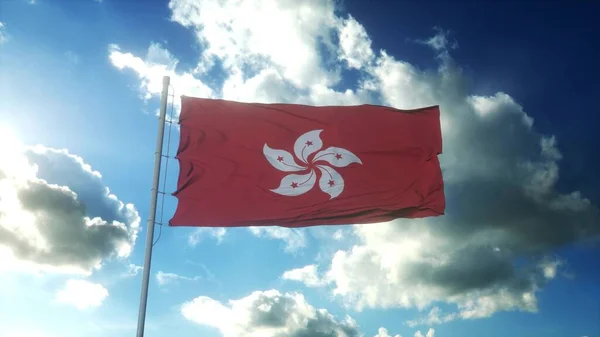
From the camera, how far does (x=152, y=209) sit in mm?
18328

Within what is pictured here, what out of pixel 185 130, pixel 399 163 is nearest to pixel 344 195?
pixel 399 163

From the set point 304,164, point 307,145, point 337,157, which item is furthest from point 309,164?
point 337,157

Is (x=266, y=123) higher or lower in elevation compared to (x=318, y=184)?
higher

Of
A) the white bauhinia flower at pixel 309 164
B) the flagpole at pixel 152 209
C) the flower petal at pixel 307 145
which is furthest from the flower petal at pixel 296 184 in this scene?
the flagpole at pixel 152 209

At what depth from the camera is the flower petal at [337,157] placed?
21.7 metres

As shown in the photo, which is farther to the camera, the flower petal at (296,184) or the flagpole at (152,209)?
the flower petal at (296,184)

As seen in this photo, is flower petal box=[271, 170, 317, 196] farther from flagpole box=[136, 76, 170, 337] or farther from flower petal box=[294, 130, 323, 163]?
flagpole box=[136, 76, 170, 337]

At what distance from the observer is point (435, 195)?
2164 centimetres

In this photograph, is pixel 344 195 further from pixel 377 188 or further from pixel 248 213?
pixel 248 213

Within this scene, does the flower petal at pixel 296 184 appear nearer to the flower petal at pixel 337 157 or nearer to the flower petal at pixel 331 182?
the flower petal at pixel 331 182

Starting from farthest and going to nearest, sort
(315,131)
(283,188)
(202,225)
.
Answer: (315,131), (283,188), (202,225)

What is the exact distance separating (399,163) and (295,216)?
482 cm

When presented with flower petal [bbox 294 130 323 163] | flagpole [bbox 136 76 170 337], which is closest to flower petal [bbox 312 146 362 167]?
flower petal [bbox 294 130 323 163]

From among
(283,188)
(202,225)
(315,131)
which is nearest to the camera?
(202,225)
